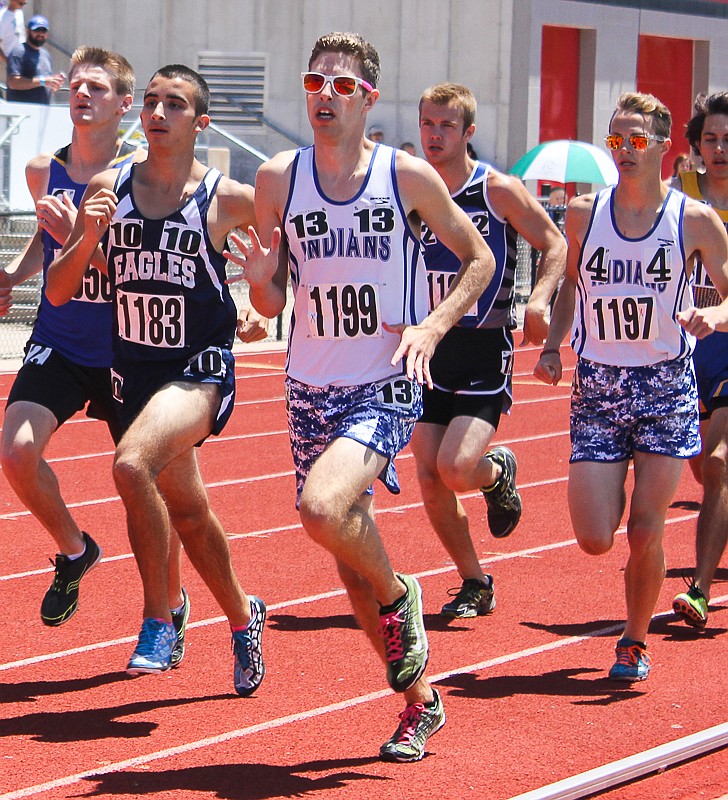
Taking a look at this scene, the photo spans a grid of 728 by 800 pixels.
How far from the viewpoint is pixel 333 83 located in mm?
4910

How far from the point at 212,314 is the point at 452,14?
80.9 ft

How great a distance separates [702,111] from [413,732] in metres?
3.44

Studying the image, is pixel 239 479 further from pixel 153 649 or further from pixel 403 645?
pixel 403 645

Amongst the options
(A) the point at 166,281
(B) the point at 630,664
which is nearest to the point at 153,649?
(A) the point at 166,281

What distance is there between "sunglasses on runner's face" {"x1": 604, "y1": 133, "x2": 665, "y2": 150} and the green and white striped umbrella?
1587 cm

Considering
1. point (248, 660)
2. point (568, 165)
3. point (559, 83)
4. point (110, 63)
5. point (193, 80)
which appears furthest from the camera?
point (559, 83)

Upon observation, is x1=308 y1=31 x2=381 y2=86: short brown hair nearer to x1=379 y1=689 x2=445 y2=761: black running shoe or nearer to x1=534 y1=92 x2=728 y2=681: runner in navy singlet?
x1=534 y1=92 x2=728 y2=681: runner in navy singlet

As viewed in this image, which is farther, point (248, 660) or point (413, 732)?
point (248, 660)

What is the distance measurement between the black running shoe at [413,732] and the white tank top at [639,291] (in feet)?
Answer: 5.65

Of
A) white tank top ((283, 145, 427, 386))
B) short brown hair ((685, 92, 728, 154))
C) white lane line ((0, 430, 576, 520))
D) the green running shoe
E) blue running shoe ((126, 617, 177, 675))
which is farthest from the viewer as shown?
white lane line ((0, 430, 576, 520))

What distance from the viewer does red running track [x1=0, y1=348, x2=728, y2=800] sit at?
4637 millimetres

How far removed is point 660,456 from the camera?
19.0ft

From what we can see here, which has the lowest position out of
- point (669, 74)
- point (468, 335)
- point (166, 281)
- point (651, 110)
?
point (468, 335)

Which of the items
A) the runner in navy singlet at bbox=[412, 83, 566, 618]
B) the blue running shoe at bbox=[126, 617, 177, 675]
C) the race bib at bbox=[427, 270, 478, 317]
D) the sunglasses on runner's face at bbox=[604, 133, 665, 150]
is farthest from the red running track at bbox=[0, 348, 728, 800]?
the sunglasses on runner's face at bbox=[604, 133, 665, 150]
